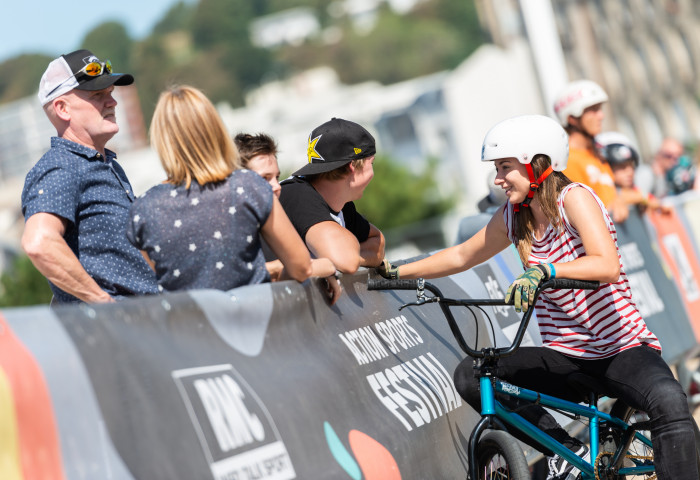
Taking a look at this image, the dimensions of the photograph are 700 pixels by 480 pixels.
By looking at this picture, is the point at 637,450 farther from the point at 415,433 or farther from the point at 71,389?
the point at 71,389

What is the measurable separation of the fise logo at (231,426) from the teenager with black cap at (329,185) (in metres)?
1.24

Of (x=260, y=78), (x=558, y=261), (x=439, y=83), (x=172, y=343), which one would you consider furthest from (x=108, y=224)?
(x=260, y=78)

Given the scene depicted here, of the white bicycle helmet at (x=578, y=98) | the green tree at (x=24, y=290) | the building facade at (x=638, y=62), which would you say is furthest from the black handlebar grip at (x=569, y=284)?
the building facade at (x=638, y=62)

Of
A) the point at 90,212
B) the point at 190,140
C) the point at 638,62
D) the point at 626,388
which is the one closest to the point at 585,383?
the point at 626,388

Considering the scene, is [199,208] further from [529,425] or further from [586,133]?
[586,133]

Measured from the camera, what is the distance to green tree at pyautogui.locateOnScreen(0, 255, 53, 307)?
4272 cm

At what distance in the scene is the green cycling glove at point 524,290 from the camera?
14.4 ft

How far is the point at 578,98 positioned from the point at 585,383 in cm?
410

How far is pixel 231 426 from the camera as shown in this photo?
3.87 meters

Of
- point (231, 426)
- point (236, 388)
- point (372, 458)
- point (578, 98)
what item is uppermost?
point (578, 98)

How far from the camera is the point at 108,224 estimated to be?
4.97 m

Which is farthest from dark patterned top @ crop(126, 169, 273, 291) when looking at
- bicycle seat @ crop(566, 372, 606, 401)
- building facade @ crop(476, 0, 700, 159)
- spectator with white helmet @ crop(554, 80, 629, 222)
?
building facade @ crop(476, 0, 700, 159)

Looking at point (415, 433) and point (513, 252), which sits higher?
point (513, 252)

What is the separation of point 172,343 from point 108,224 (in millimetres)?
1271
